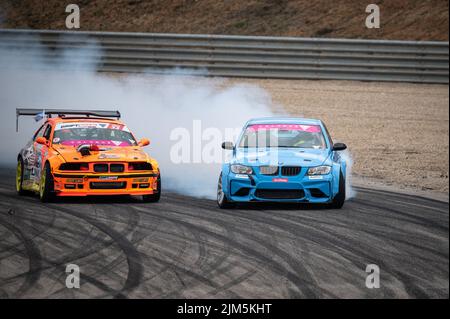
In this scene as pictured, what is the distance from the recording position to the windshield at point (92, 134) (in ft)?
46.8

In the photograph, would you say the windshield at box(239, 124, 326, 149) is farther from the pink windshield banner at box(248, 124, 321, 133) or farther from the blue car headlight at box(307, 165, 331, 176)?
the blue car headlight at box(307, 165, 331, 176)

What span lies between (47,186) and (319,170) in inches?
143

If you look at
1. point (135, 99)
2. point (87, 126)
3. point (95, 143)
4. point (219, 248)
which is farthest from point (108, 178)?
point (135, 99)

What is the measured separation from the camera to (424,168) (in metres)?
17.8

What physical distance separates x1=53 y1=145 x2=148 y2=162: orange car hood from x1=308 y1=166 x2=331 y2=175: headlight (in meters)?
2.29

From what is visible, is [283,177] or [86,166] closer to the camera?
[283,177]

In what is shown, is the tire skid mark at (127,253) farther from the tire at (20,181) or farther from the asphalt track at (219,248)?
the tire at (20,181)

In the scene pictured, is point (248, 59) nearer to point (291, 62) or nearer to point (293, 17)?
point (291, 62)

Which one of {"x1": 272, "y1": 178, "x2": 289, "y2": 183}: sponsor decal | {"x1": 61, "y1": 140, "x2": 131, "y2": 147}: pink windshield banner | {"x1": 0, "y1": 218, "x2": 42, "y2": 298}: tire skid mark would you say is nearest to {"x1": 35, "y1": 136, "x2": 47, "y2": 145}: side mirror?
{"x1": 61, "y1": 140, "x2": 131, "y2": 147}: pink windshield banner

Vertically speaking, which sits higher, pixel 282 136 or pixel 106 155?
pixel 282 136

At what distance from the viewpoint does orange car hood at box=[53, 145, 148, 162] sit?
43.8 ft

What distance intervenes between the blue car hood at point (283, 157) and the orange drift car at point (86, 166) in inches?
48.5

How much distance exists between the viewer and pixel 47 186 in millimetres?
13328

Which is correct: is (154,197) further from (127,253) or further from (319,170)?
(127,253)
